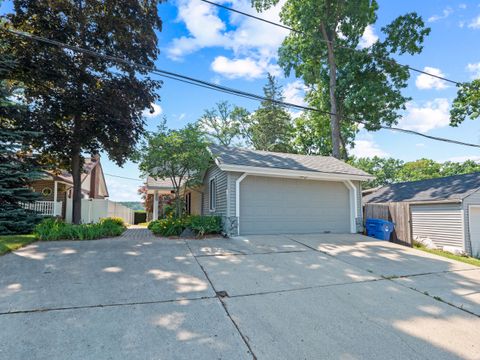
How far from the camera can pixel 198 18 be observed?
7398 millimetres

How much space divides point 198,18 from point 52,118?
753 centimetres

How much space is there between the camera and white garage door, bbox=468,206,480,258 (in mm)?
11531

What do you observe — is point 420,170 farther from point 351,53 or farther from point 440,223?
point 440,223

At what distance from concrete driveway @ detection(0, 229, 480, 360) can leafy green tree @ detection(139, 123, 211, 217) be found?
3.75m

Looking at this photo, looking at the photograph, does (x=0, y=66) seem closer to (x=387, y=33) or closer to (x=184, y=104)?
(x=184, y=104)

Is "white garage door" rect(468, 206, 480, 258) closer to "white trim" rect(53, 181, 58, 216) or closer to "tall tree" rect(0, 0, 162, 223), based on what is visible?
"tall tree" rect(0, 0, 162, 223)

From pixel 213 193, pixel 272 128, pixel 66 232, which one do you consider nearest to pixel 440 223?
pixel 213 193

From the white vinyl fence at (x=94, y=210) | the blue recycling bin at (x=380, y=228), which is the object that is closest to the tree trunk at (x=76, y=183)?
the white vinyl fence at (x=94, y=210)

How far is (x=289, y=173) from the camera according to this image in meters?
9.78

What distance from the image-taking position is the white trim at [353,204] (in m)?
10.9

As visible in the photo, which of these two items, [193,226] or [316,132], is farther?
[316,132]

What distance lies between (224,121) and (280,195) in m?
21.0

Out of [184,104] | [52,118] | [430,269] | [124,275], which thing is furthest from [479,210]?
[52,118]

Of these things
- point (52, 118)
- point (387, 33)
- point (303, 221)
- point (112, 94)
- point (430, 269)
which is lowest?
point (430, 269)
